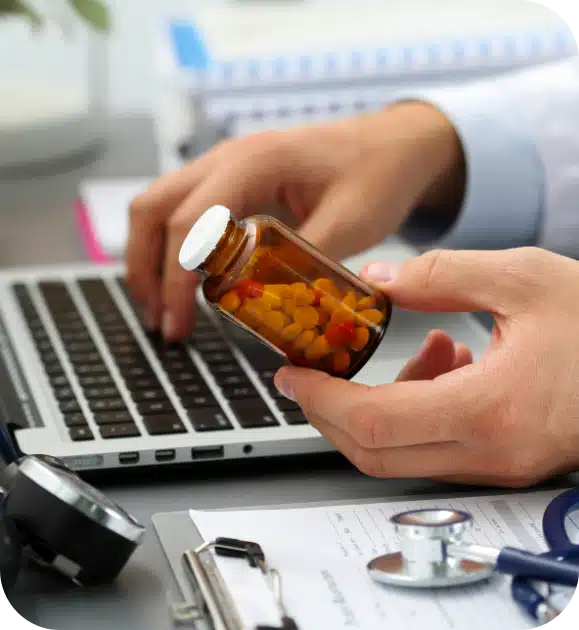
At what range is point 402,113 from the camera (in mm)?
810

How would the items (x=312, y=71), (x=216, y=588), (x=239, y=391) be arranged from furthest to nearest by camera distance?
(x=312, y=71) < (x=239, y=391) < (x=216, y=588)

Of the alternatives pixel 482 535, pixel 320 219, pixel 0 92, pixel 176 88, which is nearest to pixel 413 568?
pixel 482 535

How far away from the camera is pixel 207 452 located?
21.8 inches

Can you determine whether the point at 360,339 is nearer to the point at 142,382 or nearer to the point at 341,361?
the point at 341,361

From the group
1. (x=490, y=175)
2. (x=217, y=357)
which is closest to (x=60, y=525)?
(x=217, y=357)

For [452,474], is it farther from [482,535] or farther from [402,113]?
[402,113]

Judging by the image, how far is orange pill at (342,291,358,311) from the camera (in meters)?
0.51

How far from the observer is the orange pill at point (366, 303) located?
52 cm

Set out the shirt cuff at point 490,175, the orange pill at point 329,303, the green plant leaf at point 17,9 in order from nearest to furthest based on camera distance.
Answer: the orange pill at point 329,303 → the shirt cuff at point 490,175 → the green plant leaf at point 17,9

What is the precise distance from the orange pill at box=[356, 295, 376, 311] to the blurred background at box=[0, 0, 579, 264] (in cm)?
46

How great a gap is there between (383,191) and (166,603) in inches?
15.2

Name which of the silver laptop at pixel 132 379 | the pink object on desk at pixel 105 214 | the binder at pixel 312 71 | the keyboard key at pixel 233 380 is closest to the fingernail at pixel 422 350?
the silver laptop at pixel 132 379

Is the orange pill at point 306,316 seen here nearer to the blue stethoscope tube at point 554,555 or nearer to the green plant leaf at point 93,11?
the blue stethoscope tube at point 554,555

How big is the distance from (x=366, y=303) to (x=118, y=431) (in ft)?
0.50
